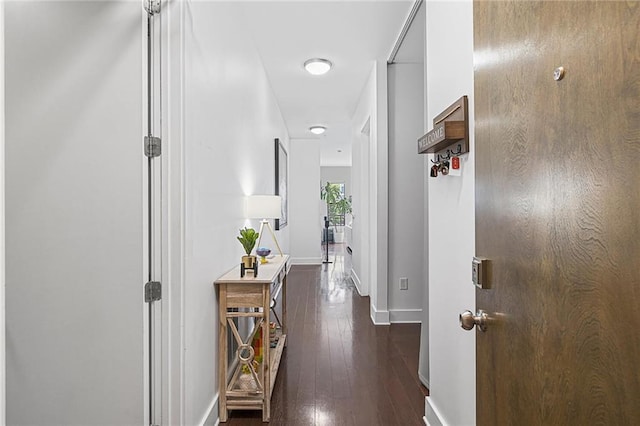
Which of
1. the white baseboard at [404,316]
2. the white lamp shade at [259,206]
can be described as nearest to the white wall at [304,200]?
the white baseboard at [404,316]

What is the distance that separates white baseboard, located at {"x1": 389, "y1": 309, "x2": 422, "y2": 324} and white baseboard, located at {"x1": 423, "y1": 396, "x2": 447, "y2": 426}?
1.73 meters

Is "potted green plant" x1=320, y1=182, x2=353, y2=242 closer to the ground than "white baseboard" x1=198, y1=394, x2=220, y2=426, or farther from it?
farther from it

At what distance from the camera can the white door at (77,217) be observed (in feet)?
4.72

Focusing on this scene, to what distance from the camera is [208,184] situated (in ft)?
6.62

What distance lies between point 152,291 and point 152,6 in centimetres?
126

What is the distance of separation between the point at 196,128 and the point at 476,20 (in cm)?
132

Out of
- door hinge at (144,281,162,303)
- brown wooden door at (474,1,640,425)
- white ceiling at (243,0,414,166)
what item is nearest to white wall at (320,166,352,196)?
white ceiling at (243,0,414,166)

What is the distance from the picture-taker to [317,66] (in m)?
3.85

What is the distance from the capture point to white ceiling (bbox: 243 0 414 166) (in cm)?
281

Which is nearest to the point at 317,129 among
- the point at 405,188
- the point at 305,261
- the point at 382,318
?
the point at 305,261

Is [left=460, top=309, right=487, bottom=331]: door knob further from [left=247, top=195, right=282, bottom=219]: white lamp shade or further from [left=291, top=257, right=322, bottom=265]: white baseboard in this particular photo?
[left=291, top=257, right=322, bottom=265]: white baseboard

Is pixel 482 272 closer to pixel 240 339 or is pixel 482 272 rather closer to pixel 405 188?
pixel 240 339

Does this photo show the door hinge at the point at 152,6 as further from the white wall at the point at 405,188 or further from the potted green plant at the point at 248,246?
the white wall at the point at 405,188

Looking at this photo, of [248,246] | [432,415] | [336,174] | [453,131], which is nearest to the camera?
[453,131]
